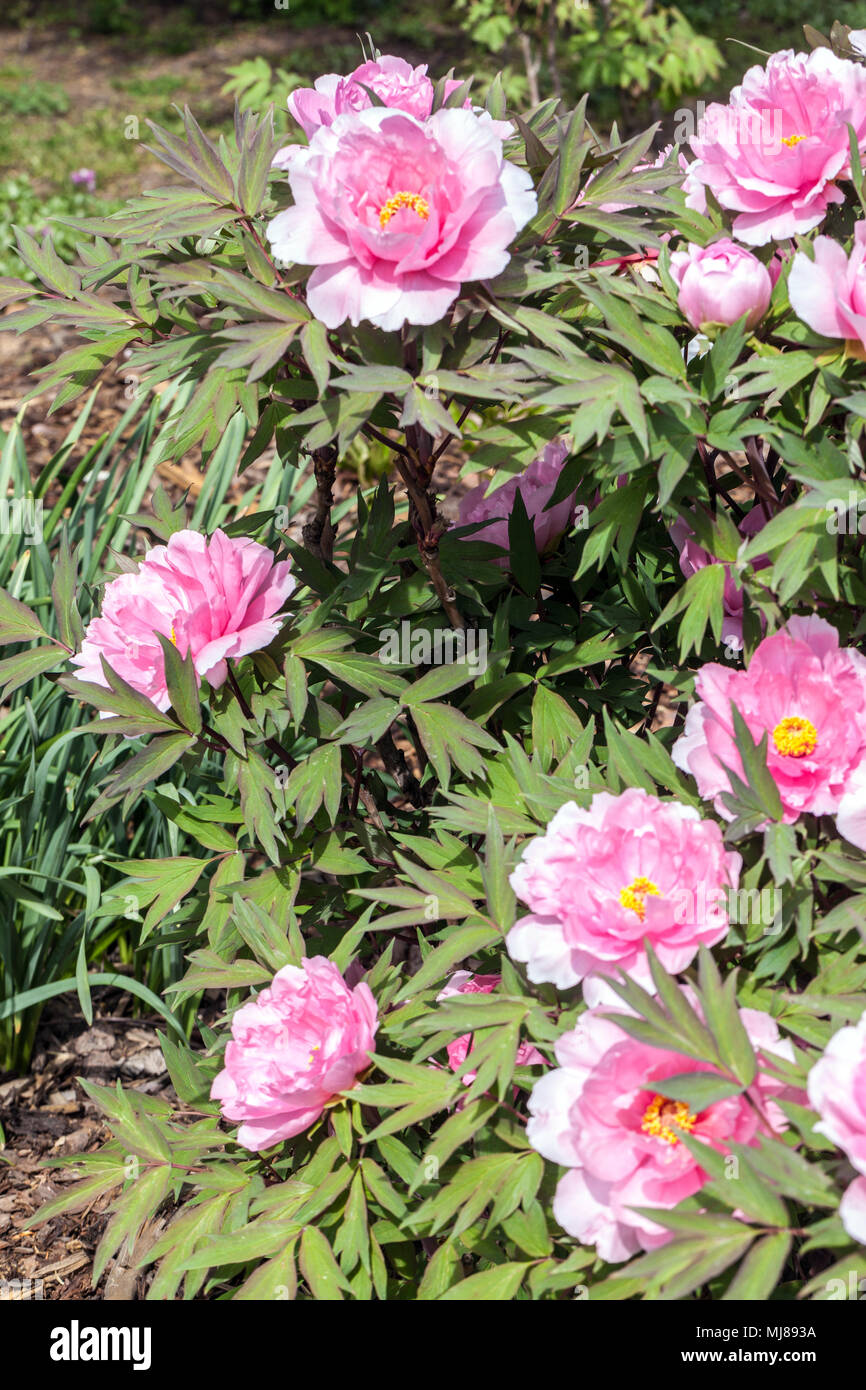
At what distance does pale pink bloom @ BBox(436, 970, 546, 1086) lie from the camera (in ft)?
4.52

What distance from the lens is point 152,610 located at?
4.69ft

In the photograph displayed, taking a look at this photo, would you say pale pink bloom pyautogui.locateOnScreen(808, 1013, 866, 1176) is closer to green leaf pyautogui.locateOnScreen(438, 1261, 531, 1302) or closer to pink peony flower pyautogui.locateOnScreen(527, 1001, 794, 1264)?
pink peony flower pyautogui.locateOnScreen(527, 1001, 794, 1264)

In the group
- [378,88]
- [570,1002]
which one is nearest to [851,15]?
[378,88]

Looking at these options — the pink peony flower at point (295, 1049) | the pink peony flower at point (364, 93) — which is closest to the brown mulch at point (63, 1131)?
the pink peony flower at point (295, 1049)

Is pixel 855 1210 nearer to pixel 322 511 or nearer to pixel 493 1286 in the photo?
pixel 493 1286

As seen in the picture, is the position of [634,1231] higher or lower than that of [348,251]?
lower

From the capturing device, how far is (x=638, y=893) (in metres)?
1.18

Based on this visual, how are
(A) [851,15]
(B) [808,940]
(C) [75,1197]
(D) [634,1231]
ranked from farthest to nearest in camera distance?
(A) [851,15]
(C) [75,1197]
(B) [808,940]
(D) [634,1231]

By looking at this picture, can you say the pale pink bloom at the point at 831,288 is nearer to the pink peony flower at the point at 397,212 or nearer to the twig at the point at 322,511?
the pink peony flower at the point at 397,212

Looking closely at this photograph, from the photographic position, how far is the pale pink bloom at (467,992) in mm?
1377

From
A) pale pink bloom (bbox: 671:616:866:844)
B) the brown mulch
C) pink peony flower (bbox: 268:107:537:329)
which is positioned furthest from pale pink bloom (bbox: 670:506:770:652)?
the brown mulch

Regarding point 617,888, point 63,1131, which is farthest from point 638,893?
point 63,1131

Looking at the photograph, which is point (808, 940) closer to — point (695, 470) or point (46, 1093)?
point (695, 470)

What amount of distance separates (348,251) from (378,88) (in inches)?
14.2
